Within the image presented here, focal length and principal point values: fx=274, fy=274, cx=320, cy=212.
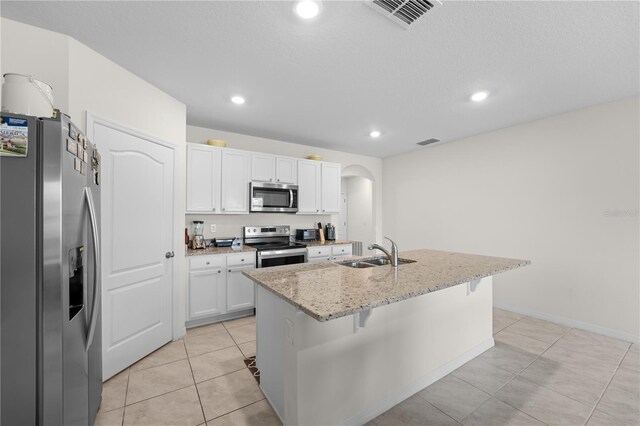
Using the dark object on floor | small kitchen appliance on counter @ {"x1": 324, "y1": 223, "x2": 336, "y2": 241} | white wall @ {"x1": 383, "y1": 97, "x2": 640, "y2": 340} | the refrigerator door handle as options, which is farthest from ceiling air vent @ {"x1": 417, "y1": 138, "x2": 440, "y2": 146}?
the refrigerator door handle

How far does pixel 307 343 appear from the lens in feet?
5.09

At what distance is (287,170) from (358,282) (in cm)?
290

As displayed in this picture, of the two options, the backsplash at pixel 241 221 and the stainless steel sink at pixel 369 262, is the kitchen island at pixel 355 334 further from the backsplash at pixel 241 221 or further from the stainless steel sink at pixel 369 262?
the backsplash at pixel 241 221

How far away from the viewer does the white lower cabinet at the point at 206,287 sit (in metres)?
3.18

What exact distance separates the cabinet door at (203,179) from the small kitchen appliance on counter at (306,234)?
146 cm

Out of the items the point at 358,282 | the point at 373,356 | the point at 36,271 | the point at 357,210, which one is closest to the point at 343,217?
the point at 357,210

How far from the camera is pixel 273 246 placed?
387 cm

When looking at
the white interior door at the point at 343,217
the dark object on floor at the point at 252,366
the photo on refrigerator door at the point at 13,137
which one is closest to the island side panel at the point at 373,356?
the dark object on floor at the point at 252,366

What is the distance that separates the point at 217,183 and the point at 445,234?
377cm

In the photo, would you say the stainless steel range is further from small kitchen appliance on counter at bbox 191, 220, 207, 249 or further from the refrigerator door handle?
the refrigerator door handle

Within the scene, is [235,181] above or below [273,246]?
above

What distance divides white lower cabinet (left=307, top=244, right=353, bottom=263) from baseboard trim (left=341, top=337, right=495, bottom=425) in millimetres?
2193

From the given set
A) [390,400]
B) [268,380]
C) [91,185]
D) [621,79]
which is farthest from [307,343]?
[621,79]

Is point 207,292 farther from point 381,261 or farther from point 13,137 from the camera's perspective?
point 13,137
